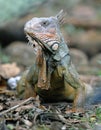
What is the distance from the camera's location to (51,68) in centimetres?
731

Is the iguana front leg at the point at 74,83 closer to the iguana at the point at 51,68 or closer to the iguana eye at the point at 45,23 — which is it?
the iguana at the point at 51,68

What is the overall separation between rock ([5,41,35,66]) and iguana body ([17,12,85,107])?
4845 mm

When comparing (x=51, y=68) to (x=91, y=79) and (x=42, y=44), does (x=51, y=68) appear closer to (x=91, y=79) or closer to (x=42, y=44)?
(x=42, y=44)

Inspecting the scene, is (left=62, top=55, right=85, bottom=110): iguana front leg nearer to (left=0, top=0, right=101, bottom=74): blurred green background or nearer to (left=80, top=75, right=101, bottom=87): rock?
(left=80, top=75, right=101, bottom=87): rock

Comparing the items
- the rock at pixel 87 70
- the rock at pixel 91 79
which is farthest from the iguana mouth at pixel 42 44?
the rock at pixel 87 70

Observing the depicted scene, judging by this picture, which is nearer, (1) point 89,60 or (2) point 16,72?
(2) point 16,72

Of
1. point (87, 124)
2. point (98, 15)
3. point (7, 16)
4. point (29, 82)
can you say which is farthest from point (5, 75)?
point (98, 15)

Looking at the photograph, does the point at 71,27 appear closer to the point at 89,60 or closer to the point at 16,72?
the point at 89,60

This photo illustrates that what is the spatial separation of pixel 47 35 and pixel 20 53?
6457 millimetres

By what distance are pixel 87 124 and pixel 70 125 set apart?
21cm

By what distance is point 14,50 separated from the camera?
44.3 ft

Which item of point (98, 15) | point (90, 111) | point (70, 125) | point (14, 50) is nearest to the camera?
point (70, 125)

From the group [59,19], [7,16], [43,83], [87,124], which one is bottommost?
[87,124]

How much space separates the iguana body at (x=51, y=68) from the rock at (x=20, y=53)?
485 centimetres
